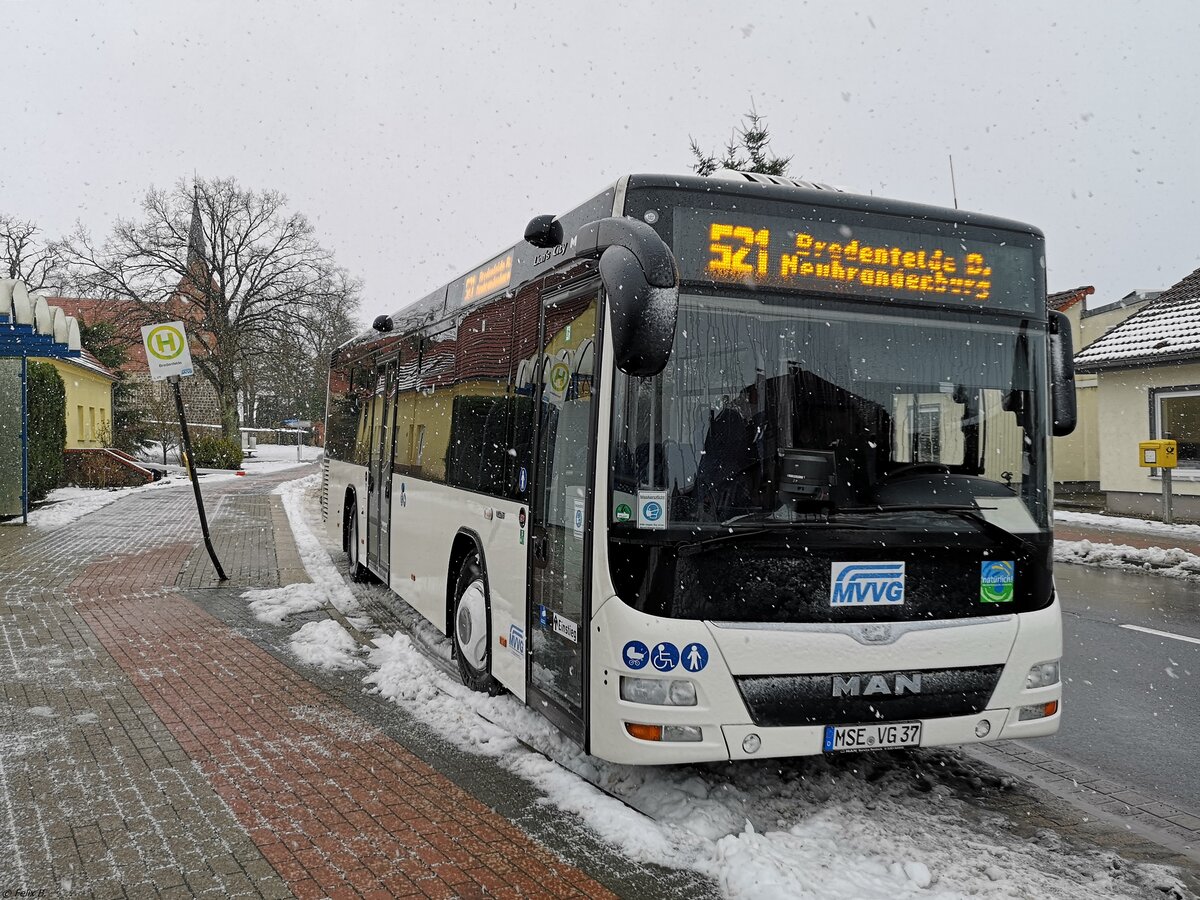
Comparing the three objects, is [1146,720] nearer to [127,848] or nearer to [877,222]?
[877,222]

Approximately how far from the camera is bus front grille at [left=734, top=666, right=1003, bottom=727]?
4.03 m

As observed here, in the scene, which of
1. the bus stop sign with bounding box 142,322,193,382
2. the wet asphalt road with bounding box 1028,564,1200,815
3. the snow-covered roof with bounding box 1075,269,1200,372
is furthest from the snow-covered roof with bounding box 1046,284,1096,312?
the bus stop sign with bounding box 142,322,193,382

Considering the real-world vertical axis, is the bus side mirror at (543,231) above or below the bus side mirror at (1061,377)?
above

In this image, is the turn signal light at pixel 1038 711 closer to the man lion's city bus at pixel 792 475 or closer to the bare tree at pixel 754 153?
the man lion's city bus at pixel 792 475

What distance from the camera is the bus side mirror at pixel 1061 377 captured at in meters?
4.68

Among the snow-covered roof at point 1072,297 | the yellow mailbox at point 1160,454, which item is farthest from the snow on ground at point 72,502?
the snow-covered roof at point 1072,297

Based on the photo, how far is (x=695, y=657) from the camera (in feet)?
13.0

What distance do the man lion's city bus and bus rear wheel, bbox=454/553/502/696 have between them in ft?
3.59

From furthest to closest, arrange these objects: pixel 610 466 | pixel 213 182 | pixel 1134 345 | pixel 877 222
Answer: pixel 213 182 → pixel 1134 345 → pixel 877 222 → pixel 610 466

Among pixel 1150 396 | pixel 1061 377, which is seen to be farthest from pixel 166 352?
pixel 1150 396

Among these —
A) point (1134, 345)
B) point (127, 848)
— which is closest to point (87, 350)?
point (1134, 345)

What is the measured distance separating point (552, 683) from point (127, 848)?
1970 mm

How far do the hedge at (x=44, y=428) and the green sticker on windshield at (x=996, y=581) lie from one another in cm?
1968

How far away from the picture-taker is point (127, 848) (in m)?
3.95
